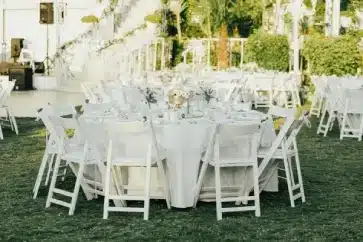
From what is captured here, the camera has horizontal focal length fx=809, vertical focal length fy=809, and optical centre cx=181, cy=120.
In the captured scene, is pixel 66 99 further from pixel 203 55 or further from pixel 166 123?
pixel 166 123

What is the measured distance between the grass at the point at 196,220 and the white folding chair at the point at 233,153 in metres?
0.14

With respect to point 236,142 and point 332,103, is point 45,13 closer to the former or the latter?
point 332,103

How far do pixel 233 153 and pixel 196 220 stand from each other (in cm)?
66

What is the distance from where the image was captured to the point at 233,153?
645 centimetres

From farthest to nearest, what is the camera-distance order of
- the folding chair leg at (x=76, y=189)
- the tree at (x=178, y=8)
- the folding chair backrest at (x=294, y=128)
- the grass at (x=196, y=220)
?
the tree at (x=178, y=8)
the folding chair backrest at (x=294, y=128)
the folding chair leg at (x=76, y=189)
the grass at (x=196, y=220)

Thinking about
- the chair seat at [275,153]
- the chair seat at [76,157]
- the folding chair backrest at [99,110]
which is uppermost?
the folding chair backrest at [99,110]

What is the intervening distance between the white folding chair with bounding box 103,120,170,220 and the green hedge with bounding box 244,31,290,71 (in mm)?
12328

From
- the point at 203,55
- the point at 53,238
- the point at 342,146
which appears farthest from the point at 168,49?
the point at 53,238

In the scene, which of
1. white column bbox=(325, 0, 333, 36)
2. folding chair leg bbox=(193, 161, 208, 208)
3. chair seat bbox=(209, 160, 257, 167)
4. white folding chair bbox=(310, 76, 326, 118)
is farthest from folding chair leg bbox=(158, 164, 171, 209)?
white column bbox=(325, 0, 333, 36)

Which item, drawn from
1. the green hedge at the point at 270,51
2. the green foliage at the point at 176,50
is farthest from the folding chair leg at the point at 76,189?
the green foliage at the point at 176,50

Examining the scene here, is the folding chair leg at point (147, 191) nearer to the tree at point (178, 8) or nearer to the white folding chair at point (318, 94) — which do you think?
the white folding chair at point (318, 94)

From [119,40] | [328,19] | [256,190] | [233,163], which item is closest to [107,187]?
[233,163]

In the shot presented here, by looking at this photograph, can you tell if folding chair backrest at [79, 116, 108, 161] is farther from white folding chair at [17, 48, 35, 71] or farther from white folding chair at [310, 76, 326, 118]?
white folding chair at [17, 48, 35, 71]

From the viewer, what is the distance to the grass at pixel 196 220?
224 inches
